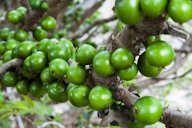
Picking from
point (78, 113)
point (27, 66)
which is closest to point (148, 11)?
point (27, 66)

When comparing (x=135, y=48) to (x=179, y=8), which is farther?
(x=135, y=48)

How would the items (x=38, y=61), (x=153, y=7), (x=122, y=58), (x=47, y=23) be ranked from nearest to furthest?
(x=153, y=7) < (x=122, y=58) < (x=38, y=61) < (x=47, y=23)

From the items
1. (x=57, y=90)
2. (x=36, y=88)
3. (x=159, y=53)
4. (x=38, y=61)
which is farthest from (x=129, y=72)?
(x=36, y=88)

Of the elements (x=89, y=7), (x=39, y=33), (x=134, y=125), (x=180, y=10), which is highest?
(x=180, y=10)

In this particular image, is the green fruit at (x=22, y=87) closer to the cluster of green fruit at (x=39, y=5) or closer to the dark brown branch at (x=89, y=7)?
the cluster of green fruit at (x=39, y=5)

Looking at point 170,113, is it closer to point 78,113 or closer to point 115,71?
point 115,71

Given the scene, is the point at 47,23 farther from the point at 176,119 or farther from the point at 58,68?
the point at 176,119

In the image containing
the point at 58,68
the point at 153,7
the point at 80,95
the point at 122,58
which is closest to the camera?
the point at 153,7
